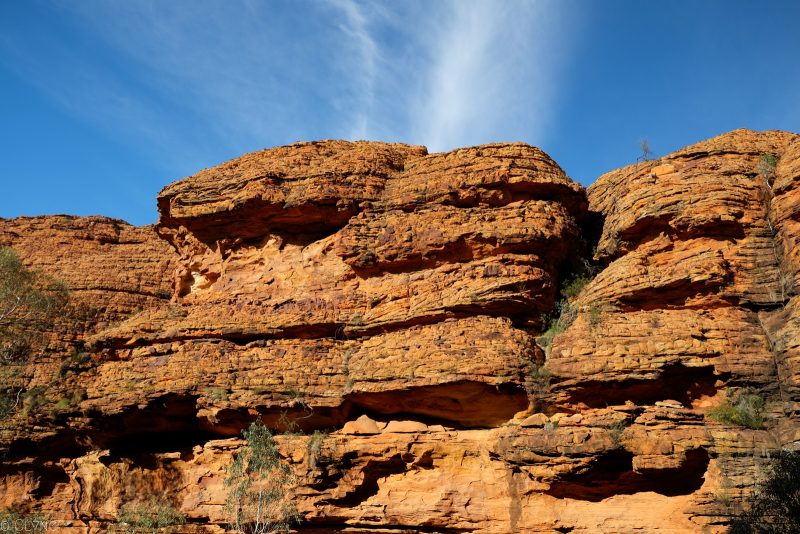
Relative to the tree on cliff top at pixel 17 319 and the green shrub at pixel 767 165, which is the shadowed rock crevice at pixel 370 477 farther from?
the green shrub at pixel 767 165

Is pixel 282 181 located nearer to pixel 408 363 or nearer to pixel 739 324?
pixel 408 363

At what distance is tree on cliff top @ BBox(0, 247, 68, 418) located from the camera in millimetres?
23303

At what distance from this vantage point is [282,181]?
24.7 m


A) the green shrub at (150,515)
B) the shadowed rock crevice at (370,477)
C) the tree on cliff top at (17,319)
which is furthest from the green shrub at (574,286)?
the tree on cliff top at (17,319)

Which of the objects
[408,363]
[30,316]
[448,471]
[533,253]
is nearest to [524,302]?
[533,253]

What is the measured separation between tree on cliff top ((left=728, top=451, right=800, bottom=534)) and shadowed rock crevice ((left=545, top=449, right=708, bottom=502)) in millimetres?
1361

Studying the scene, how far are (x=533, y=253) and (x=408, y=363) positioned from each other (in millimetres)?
5300

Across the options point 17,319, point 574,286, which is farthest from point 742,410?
point 17,319

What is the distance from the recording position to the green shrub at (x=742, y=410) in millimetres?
16422

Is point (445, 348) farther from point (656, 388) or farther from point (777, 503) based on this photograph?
point (777, 503)

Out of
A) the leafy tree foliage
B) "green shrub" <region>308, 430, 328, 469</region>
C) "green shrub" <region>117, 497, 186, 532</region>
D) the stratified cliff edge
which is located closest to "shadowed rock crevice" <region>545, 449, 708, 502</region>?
the stratified cliff edge

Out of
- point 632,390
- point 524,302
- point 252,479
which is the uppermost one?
point 524,302

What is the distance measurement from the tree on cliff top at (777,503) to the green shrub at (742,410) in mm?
1120

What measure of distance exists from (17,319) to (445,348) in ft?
51.5
